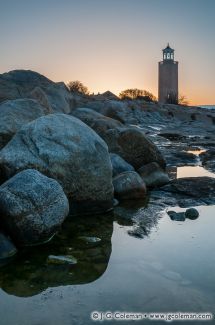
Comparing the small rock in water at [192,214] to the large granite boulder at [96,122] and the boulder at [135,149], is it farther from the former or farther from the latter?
the large granite boulder at [96,122]

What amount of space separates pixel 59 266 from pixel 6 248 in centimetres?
75

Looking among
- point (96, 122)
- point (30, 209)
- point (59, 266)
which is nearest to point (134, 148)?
point (96, 122)

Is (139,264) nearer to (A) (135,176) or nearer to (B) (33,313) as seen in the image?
(B) (33,313)

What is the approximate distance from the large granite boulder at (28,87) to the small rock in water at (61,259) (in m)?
15.6

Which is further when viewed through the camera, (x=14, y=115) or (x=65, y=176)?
(x=14, y=115)

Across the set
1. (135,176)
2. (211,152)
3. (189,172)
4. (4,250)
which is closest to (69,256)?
(4,250)

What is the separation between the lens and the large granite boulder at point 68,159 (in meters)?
6.75

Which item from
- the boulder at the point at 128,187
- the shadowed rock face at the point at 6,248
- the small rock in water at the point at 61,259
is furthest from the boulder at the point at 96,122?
the small rock in water at the point at 61,259

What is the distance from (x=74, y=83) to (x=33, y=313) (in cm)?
5013

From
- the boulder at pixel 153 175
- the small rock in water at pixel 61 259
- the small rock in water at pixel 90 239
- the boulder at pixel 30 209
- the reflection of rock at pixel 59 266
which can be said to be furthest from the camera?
the boulder at pixel 153 175

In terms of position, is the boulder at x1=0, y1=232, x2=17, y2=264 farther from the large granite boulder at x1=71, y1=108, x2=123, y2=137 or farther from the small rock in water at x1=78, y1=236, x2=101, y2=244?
Result: the large granite boulder at x1=71, y1=108, x2=123, y2=137

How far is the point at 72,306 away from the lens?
3822mm

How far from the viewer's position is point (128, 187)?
798cm

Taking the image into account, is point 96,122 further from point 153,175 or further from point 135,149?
point 153,175
